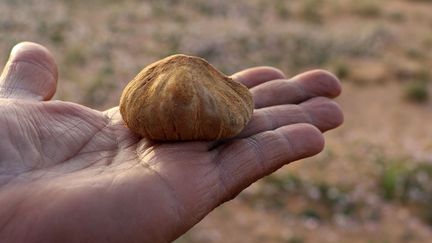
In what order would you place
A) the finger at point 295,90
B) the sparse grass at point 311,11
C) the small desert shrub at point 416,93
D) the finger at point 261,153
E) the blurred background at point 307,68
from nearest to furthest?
the finger at point 261,153
the finger at point 295,90
the blurred background at point 307,68
the small desert shrub at point 416,93
the sparse grass at point 311,11

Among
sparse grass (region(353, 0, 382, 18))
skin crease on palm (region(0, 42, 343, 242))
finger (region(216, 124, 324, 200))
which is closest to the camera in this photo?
skin crease on palm (region(0, 42, 343, 242))

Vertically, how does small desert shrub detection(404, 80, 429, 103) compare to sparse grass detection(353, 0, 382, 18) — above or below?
below

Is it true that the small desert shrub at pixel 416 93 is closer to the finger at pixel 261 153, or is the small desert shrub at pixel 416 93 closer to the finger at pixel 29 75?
the finger at pixel 261 153

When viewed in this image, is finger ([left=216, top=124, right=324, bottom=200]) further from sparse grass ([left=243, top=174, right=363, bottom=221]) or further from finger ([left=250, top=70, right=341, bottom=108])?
sparse grass ([left=243, top=174, right=363, bottom=221])

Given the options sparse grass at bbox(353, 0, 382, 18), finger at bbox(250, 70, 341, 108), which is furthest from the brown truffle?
sparse grass at bbox(353, 0, 382, 18)

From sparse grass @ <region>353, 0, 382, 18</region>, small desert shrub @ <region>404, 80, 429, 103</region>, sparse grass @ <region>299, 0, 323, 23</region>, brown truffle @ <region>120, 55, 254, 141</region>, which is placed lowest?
small desert shrub @ <region>404, 80, 429, 103</region>

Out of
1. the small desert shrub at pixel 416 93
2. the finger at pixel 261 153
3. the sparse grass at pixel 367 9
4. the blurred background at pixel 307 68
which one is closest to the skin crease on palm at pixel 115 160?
the finger at pixel 261 153

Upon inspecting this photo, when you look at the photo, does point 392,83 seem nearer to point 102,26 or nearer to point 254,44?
point 254,44

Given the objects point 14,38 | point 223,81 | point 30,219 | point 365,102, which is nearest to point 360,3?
point 365,102
